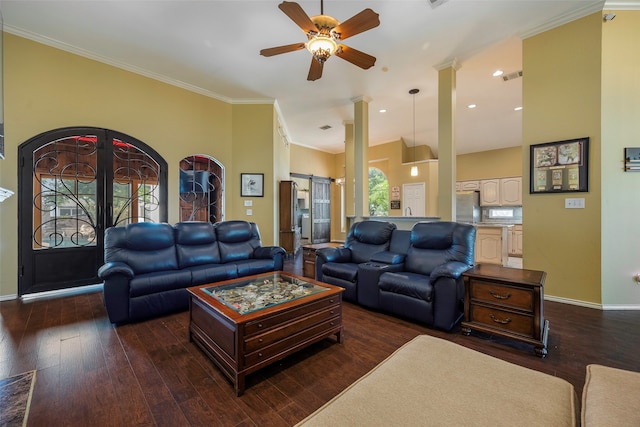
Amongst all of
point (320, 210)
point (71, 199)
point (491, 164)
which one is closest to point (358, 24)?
point (71, 199)

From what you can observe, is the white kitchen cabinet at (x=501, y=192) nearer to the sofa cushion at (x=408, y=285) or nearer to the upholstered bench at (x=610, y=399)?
the sofa cushion at (x=408, y=285)

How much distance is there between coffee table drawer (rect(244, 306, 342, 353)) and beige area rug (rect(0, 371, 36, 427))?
1.25 m

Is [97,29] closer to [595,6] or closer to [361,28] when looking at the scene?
[361,28]

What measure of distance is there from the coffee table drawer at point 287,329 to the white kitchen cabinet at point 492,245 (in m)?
4.29

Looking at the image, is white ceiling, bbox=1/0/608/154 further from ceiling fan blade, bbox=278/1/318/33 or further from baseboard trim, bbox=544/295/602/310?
baseboard trim, bbox=544/295/602/310

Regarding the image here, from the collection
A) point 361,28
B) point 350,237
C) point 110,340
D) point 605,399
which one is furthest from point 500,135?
point 110,340

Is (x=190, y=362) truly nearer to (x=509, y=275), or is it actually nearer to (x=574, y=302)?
(x=509, y=275)

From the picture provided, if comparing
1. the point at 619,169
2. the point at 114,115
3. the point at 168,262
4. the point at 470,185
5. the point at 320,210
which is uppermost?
the point at 114,115

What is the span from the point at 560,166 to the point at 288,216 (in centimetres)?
484

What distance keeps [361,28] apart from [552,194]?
3.12 metres

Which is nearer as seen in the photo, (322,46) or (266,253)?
(322,46)

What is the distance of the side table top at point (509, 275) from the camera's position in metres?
2.17

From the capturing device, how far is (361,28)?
2482 millimetres

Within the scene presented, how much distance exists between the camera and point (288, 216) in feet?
20.4
